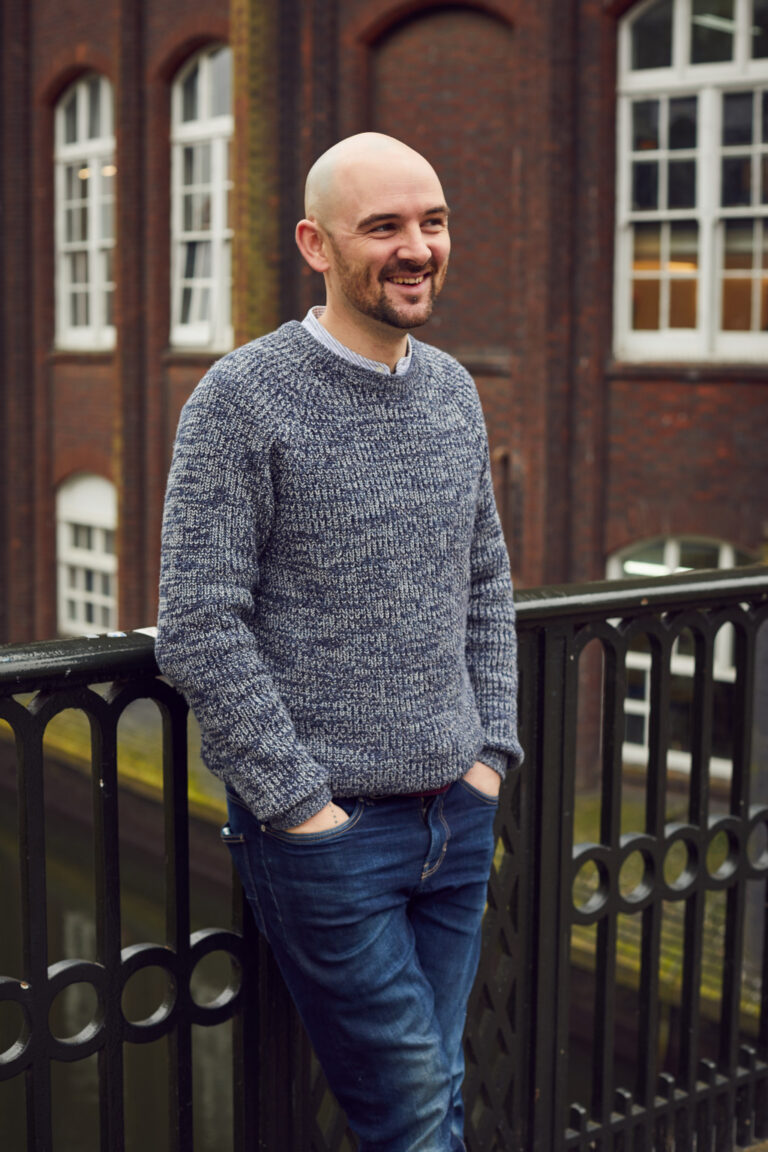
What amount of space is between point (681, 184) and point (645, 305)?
3.65 ft

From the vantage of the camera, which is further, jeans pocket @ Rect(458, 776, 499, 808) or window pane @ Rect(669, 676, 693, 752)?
window pane @ Rect(669, 676, 693, 752)

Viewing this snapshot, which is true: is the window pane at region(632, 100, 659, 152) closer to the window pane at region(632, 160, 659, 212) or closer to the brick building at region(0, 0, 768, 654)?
the brick building at region(0, 0, 768, 654)

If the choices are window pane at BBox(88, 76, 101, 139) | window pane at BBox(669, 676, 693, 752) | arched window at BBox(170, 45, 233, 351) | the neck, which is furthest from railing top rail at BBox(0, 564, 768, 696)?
window pane at BBox(88, 76, 101, 139)

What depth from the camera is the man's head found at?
2086mm

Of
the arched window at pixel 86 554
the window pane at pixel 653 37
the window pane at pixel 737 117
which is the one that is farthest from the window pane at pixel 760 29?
the arched window at pixel 86 554

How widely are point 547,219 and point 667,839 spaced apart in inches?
421

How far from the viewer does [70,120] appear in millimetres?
19266

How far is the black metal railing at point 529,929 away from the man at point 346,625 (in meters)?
0.21

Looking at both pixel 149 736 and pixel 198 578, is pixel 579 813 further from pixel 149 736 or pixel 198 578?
pixel 198 578

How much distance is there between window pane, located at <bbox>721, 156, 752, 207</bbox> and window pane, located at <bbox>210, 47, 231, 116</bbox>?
641 cm

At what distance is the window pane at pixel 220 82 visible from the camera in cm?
1641

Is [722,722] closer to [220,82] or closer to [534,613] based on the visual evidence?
[220,82]

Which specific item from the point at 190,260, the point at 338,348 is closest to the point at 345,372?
the point at 338,348

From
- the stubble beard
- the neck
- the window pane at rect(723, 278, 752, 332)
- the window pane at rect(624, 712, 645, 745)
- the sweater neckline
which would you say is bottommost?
the window pane at rect(624, 712, 645, 745)
